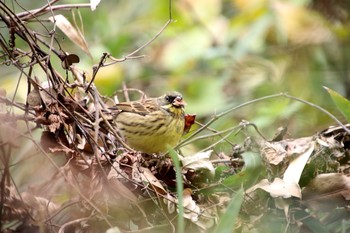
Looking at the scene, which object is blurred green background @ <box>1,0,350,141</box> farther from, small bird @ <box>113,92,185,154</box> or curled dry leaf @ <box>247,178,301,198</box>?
curled dry leaf @ <box>247,178,301,198</box>

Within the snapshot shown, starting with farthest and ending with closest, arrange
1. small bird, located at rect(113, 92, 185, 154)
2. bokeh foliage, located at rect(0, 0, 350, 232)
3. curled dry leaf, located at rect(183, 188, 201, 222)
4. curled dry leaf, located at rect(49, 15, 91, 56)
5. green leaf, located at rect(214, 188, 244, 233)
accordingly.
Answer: bokeh foliage, located at rect(0, 0, 350, 232), small bird, located at rect(113, 92, 185, 154), curled dry leaf, located at rect(49, 15, 91, 56), curled dry leaf, located at rect(183, 188, 201, 222), green leaf, located at rect(214, 188, 244, 233)

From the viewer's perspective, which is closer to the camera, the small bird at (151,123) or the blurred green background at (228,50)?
the small bird at (151,123)

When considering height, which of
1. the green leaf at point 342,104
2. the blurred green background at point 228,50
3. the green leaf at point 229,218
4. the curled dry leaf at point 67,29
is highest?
the curled dry leaf at point 67,29

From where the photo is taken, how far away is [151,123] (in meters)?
3.65

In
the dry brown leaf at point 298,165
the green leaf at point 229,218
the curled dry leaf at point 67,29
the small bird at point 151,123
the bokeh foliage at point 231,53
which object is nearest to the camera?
the green leaf at point 229,218

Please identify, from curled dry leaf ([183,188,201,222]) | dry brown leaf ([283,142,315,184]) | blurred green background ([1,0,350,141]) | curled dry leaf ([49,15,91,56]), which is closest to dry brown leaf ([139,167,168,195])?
curled dry leaf ([183,188,201,222])

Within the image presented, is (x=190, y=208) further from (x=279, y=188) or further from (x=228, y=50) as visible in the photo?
(x=228, y=50)

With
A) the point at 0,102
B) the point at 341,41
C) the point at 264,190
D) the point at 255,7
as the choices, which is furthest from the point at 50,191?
the point at 255,7

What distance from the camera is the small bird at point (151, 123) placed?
3352 millimetres

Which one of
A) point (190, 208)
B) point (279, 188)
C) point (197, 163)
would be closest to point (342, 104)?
point (279, 188)

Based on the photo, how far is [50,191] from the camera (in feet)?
9.04

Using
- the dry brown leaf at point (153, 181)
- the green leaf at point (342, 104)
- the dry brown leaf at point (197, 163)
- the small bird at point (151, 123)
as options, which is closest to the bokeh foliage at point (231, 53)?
the small bird at point (151, 123)

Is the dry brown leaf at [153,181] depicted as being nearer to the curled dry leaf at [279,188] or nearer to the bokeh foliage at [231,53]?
the curled dry leaf at [279,188]

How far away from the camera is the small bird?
3.35 meters
